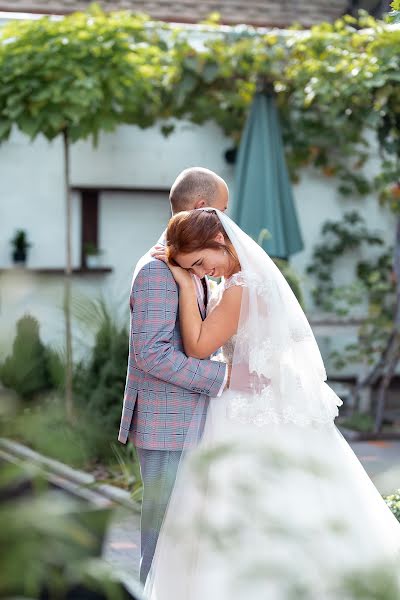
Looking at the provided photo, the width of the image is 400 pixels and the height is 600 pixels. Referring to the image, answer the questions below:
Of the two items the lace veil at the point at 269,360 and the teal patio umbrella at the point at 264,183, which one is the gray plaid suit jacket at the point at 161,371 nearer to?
the lace veil at the point at 269,360

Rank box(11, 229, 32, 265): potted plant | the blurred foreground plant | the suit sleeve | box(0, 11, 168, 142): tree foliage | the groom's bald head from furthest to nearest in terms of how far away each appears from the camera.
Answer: box(11, 229, 32, 265): potted plant → box(0, 11, 168, 142): tree foliage → the groom's bald head → the suit sleeve → the blurred foreground plant

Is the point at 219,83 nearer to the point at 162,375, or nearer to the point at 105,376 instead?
the point at 105,376

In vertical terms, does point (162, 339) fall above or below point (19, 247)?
above

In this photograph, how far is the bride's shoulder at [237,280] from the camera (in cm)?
288

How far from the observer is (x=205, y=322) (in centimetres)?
285

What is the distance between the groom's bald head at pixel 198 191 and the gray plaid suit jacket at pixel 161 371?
0.81 feet

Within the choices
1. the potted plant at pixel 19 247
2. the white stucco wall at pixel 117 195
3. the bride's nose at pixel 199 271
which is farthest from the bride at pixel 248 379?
the potted plant at pixel 19 247

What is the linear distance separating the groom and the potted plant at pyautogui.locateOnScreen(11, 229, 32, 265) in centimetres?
518

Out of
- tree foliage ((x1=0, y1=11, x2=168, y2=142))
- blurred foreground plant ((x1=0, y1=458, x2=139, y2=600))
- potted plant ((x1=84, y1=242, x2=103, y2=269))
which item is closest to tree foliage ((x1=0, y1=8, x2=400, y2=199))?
tree foliage ((x1=0, y1=11, x2=168, y2=142))

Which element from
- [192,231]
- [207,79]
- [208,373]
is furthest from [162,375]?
[207,79]

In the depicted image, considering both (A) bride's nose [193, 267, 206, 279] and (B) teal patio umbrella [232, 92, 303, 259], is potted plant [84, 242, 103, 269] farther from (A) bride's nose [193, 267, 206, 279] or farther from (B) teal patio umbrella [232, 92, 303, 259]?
(A) bride's nose [193, 267, 206, 279]

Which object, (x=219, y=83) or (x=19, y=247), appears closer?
(x=219, y=83)

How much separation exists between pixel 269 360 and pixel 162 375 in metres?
0.35

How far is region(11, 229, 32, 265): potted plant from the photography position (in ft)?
26.2
